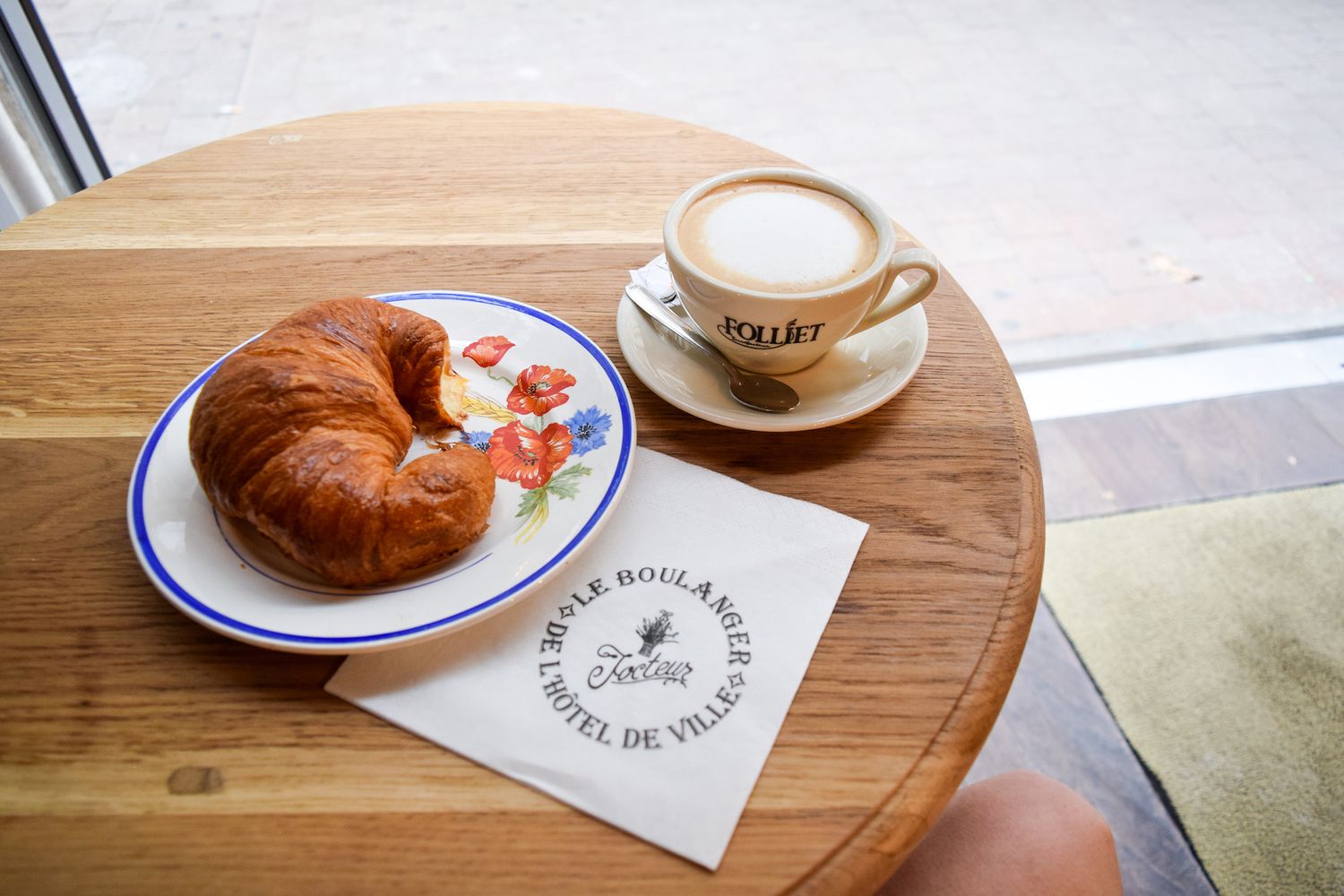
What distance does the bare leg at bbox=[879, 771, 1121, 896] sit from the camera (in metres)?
0.68

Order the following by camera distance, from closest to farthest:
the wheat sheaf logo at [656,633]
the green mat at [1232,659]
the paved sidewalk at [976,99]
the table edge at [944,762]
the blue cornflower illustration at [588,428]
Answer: the table edge at [944,762] → the wheat sheaf logo at [656,633] → the blue cornflower illustration at [588,428] → the green mat at [1232,659] → the paved sidewalk at [976,99]

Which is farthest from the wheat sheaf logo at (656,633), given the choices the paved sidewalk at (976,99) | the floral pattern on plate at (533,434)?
the paved sidewalk at (976,99)

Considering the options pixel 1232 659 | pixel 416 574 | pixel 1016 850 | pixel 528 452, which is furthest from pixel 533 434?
pixel 1232 659

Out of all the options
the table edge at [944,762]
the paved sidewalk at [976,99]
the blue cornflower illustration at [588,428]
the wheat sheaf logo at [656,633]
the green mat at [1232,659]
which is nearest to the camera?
the table edge at [944,762]

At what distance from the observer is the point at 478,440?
756mm

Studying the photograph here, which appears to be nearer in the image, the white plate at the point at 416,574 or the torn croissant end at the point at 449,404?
the white plate at the point at 416,574

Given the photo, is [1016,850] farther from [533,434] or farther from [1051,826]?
[533,434]

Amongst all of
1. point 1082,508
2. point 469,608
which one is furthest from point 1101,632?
point 469,608

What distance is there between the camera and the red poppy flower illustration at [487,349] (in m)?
0.81

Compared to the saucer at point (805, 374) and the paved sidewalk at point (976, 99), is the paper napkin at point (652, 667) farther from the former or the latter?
the paved sidewalk at point (976, 99)

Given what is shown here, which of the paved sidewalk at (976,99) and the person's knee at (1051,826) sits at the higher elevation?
the person's knee at (1051,826)

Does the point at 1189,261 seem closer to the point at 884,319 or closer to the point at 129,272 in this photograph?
the point at 884,319

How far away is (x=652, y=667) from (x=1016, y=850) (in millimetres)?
339

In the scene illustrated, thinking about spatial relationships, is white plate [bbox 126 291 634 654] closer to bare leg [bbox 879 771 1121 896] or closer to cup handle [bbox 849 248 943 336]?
cup handle [bbox 849 248 943 336]
